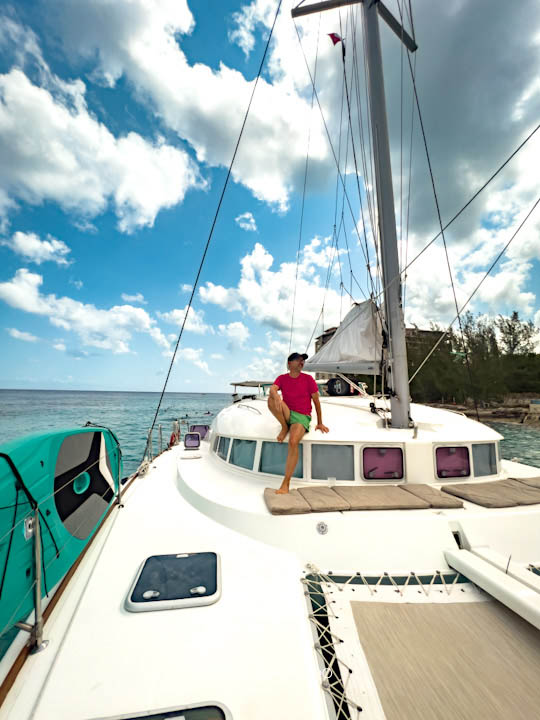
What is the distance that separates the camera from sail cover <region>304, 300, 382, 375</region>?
5004 millimetres

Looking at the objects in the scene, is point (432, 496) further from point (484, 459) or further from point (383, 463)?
point (484, 459)

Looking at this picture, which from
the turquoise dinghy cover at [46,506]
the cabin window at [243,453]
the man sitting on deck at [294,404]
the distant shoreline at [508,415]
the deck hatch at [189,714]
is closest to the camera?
the deck hatch at [189,714]

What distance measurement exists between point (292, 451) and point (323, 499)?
1.98 feet

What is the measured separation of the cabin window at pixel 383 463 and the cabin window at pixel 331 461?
191mm

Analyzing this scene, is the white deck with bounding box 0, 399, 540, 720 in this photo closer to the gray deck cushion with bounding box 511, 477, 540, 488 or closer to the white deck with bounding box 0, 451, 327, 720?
the white deck with bounding box 0, 451, 327, 720

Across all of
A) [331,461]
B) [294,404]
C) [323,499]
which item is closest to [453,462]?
[331,461]

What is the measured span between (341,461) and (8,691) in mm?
3059

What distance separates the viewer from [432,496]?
312cm

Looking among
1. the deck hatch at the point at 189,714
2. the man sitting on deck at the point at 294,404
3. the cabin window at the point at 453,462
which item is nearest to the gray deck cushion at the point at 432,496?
the cabin window at the point at 453,462

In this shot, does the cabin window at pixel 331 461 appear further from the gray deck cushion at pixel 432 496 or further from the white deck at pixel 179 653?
the white deck at pixel 179 653

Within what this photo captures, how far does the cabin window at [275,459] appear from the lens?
3.70m

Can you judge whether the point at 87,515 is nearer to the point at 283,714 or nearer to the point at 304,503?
the point at 304,503

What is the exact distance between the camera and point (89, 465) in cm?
331

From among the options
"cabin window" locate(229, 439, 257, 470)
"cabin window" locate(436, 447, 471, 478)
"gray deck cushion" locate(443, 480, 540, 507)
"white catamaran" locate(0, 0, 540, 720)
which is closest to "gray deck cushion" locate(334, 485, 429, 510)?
"white catamaran" locate(0, 0, 540, 720)
